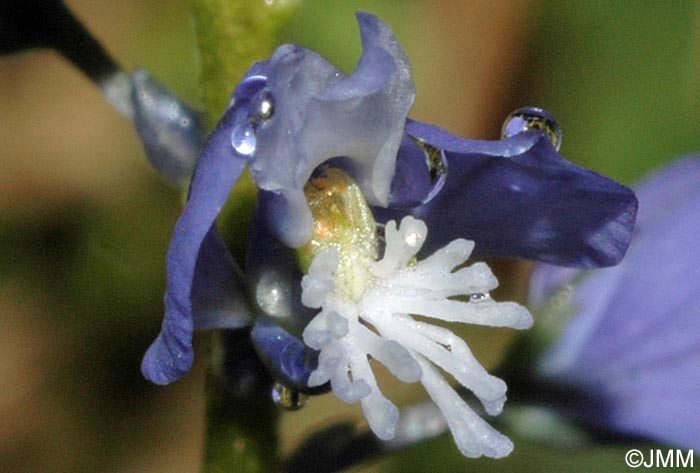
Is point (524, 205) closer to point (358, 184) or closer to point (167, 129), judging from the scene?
point (358, 184)

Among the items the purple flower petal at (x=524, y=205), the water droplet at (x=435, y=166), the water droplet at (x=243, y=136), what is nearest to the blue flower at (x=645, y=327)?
the purple flower petal at (x=524, y=205)

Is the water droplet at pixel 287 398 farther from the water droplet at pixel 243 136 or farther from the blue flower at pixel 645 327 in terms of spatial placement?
the blue flower at pixel 645 327

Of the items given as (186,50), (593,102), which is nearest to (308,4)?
(186,50)

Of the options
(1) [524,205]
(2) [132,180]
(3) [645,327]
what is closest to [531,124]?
(1) [524,205]

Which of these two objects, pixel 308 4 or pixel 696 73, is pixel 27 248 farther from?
pixel 696 73

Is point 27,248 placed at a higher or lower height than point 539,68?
lower

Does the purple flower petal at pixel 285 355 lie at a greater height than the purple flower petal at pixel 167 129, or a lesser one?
lesser

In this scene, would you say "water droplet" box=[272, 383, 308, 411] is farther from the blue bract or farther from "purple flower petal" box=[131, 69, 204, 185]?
"purple flower petal" box=[131, 69, 204, 185]
